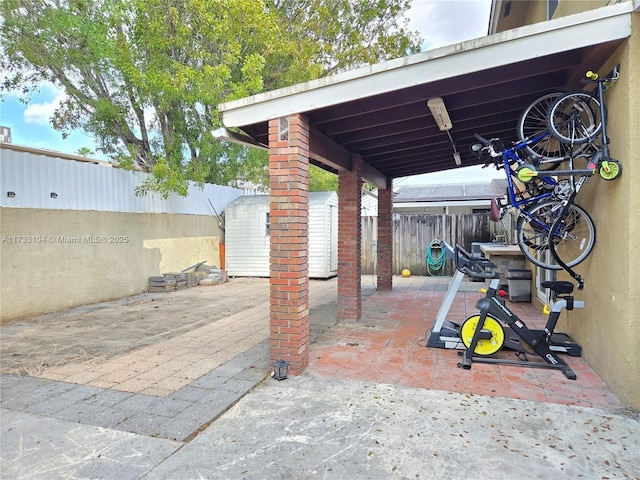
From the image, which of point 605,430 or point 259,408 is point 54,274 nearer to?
point 259,408

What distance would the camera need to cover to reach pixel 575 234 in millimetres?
3957

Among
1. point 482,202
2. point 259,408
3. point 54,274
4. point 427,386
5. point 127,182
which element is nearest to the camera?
point 259,408

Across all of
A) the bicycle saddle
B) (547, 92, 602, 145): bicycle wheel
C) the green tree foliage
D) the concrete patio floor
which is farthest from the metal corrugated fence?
the bicycle saddle

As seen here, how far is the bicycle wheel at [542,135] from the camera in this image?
145 inches

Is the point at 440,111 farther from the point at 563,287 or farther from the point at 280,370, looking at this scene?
the point at 280,370

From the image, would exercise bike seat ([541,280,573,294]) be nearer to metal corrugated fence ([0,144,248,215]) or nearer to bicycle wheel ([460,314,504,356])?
bicycle wheel ([460,314,504,356])

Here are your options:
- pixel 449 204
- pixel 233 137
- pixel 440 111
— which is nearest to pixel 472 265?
pixel 440 111

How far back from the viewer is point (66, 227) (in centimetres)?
700

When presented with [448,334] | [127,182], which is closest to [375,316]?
[448,334]

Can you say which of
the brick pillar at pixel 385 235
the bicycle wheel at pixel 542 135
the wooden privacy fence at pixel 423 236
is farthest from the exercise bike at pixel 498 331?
the wooden privacy fence at pixel 423 236

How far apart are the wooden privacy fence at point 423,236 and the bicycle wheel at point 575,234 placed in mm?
7209

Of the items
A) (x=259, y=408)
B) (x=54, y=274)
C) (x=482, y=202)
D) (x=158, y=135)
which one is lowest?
(x=259, y=408)

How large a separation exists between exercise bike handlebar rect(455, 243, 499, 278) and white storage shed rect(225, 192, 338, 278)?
675cm

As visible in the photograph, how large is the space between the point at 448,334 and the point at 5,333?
232 inches
